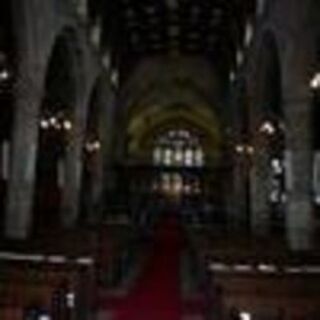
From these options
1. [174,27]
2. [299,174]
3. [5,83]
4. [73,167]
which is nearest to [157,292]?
[299,174]

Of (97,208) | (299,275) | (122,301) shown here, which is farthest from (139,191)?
Answer: (299,275)

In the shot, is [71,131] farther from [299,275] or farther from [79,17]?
[299,275]

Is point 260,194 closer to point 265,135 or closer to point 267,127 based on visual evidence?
point 265,135

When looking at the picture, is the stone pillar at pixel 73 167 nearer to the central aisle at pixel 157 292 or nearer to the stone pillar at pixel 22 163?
the central aisle at pixel 157 292

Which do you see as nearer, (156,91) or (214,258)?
(214,258)

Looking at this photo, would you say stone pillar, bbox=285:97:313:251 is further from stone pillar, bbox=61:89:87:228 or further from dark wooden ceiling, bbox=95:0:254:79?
stone pillar, bbox=61:89:87:228

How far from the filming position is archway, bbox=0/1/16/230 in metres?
19.8

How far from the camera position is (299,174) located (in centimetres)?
1992

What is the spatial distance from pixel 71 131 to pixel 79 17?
4.29m

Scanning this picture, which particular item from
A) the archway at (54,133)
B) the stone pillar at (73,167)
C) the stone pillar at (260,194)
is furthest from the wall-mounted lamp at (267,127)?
the archway at (54,133)

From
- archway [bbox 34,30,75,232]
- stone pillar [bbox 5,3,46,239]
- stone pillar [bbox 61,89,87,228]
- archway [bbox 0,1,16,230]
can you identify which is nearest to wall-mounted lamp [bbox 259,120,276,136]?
stone pillar [bbox 61,89,87,228]

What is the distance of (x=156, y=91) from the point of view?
4400 cm

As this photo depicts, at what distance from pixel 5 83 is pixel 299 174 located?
8.48m

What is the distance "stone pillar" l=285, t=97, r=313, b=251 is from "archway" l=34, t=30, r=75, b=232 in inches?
326
